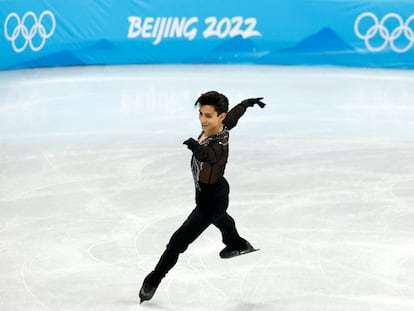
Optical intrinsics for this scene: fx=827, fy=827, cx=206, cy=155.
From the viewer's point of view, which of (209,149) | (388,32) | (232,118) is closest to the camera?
(209,149)

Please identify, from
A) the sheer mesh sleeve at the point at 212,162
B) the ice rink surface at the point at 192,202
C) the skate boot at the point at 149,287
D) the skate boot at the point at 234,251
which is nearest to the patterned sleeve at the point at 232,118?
the sheer mesh sleeve at the point at 212,162

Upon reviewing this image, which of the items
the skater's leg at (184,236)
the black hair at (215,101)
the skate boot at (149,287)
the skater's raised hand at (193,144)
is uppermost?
the black hair at (215,101)

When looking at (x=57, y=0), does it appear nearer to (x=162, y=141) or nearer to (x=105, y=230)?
(x=162, y=141)

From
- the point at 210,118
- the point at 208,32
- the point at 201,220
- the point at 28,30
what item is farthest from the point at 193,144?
the point at 208,32

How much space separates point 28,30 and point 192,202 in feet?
37.1

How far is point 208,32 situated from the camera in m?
18.9

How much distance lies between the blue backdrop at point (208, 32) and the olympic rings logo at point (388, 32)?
0.02 meters

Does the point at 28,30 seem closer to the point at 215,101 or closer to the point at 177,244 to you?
the point at 177,244

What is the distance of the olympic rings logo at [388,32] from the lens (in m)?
18.0

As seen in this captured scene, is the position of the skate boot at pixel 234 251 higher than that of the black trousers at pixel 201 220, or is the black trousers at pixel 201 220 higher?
the black trousers at pixel 201 220

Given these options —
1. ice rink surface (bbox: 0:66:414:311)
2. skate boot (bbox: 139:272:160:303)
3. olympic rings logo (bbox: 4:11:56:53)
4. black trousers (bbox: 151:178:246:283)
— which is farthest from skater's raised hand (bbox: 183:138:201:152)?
olympic rings logo (bbox: 4:11:56:53)

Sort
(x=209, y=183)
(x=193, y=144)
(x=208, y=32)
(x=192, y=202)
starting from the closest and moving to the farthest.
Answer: (x=193, y=144) → (x=209, y=183) → (x=192, y=202) → (x=208, y=32)

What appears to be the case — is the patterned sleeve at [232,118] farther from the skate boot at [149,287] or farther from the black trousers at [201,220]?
the skate boot at [149,287]

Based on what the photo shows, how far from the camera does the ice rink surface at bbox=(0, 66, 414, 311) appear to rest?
225 inches
